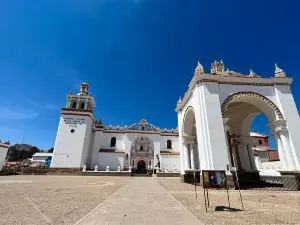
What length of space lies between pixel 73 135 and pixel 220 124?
27.5 m

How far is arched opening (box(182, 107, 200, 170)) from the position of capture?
51.0ft

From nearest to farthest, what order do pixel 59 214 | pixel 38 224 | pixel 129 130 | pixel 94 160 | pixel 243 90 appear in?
1. pixel 38 224
2. pixel 59 214
3. pixel 243 90
4. pixel 94 160
5. pixel 129 130

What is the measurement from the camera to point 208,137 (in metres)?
10.4

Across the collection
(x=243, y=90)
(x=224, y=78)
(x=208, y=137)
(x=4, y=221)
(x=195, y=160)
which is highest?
(x=224, y=78)

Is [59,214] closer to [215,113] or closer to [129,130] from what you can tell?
[215,113]

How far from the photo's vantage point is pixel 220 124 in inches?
420

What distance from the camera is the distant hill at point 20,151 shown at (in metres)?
63.7

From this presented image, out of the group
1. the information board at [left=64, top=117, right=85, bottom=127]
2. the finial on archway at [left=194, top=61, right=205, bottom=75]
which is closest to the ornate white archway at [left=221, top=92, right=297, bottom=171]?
the finial on archway at [left=194, top=61, right=205, bottom=75]

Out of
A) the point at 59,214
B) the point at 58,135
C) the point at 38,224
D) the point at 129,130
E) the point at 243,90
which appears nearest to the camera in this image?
the point at 38,224

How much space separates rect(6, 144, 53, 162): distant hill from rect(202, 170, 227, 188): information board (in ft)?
259

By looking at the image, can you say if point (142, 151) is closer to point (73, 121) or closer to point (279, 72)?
point (73, 121)

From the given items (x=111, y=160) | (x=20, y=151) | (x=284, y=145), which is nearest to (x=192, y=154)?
(x=284, y=145)

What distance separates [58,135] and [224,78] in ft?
97.7

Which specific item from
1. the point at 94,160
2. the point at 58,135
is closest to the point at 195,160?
the point at 94,160
